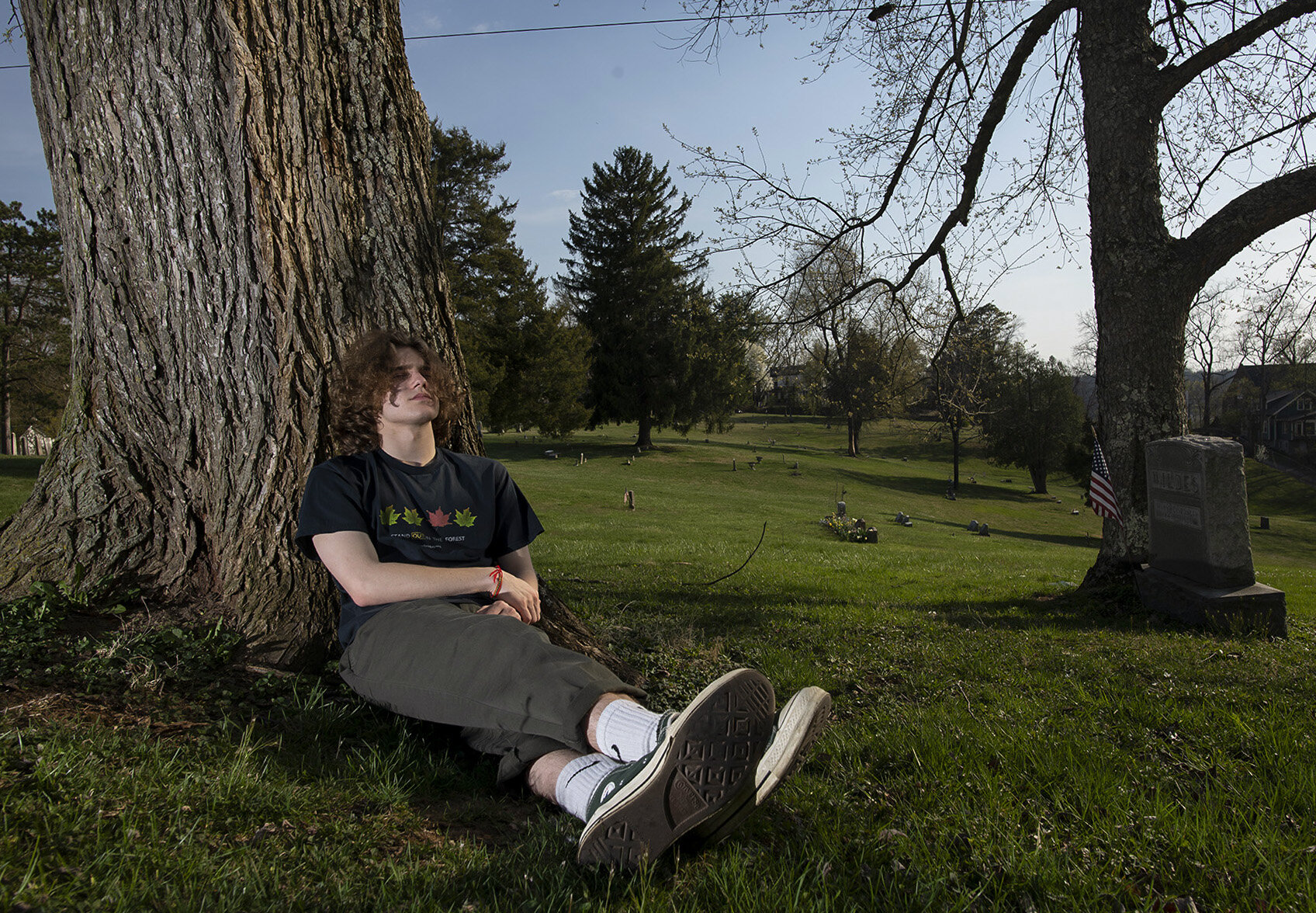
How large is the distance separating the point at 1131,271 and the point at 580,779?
7.82 m

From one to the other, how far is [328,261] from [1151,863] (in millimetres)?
3904

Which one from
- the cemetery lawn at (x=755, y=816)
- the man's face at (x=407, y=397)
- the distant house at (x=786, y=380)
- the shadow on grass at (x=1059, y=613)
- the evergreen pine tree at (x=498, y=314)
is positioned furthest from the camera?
the evergreen pine tree at (x=498, y=314)

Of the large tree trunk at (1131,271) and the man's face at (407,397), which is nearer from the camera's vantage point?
the man's face at (407,397)

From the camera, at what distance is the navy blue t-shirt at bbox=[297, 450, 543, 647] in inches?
109

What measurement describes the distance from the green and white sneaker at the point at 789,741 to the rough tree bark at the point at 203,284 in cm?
217

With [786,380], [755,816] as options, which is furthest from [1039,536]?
[755,816]

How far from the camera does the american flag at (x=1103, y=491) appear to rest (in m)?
7.56

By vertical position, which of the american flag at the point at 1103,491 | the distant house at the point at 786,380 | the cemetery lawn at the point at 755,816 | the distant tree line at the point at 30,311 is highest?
the distant tree line at the point at 30,311

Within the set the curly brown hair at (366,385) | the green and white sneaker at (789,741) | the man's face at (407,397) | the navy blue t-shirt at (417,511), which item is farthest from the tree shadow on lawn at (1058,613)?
the curly brown hair at (366,385)

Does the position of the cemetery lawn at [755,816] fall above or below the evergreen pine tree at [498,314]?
below

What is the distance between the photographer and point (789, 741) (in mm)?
2178

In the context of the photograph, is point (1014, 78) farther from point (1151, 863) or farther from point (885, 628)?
point (1151, 863)

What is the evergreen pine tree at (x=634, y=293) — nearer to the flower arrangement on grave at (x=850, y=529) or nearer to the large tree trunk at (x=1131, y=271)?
the flower arrangement on grave at (x=850, y=529)

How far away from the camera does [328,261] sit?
337 cm
